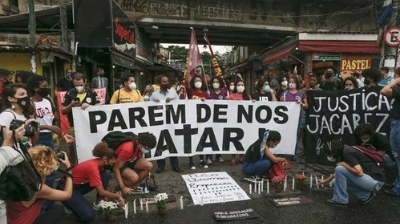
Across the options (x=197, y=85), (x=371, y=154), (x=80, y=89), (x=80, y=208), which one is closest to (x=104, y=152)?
(x=80, y=208)

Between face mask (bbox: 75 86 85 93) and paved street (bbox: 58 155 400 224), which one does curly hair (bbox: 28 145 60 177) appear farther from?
face mask (bbox: 75 86 85 93)

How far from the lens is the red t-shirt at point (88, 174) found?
150 inches

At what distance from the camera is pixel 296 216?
383cm

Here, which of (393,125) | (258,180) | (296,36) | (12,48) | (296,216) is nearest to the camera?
(296,216)

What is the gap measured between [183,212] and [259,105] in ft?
9.01

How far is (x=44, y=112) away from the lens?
4.59 meters

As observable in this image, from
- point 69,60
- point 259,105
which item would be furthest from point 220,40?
point 259,105

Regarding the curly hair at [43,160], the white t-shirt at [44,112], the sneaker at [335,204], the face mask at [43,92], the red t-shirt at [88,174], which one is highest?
the face mask at [43,92]

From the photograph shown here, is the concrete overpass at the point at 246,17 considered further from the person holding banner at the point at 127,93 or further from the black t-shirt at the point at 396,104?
the black t-shirt at the point at 396,104

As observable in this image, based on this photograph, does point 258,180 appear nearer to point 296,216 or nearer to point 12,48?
point 296,216

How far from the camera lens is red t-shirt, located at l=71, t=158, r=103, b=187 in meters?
3.80

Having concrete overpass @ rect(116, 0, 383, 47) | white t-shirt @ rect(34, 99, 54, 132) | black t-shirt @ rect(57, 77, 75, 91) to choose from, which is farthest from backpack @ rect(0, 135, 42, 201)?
concrete overpass @ rect(116, 0, 383, 47)

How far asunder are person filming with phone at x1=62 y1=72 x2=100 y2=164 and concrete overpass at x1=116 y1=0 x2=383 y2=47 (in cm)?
1568

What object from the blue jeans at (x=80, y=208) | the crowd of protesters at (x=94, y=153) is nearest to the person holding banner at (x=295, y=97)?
the crowd of protesters at (x=94, y=153)
